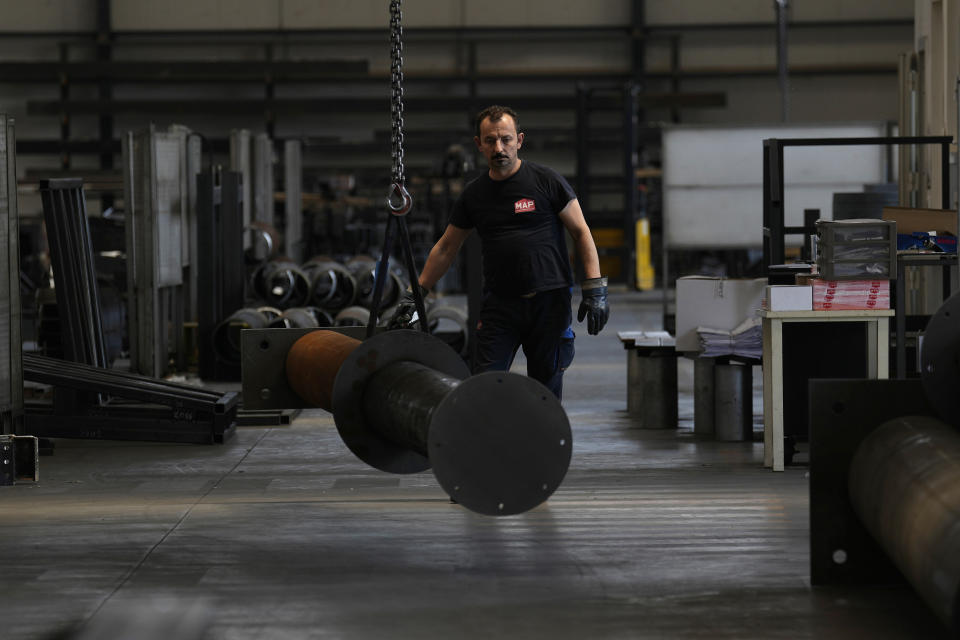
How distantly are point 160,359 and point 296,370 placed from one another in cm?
459

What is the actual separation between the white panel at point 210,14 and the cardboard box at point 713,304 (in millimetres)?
16223

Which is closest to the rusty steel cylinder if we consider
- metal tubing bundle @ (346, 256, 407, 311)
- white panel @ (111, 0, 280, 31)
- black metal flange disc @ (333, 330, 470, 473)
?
black metal flange disc @ (333, 330, 470, 473)

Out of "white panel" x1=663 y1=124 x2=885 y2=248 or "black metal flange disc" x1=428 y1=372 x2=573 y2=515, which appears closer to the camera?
"black metal flange disc" x1=428 y1=372 x2=573 y2=515

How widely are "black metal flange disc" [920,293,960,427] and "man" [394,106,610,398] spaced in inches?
60.8

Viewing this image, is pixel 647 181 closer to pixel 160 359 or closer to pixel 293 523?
pixel 160 359

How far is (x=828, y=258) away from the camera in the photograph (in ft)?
17.5

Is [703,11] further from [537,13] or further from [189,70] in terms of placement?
[189,70]

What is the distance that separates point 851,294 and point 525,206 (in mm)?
1611

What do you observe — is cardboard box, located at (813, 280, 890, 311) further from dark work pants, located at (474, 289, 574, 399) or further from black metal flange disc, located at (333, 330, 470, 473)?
black metal flange disc, located at (333, 330, 470, 473)

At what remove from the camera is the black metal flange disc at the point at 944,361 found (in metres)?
3.34

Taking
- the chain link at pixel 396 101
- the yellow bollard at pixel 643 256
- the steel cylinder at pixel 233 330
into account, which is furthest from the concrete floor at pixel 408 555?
the yellow bollard at pixel 643 256

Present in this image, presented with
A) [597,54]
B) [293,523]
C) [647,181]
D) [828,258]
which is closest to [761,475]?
[828,258]

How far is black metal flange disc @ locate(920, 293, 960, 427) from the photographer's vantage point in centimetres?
334

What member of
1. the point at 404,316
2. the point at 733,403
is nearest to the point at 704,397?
the point at 733,403
